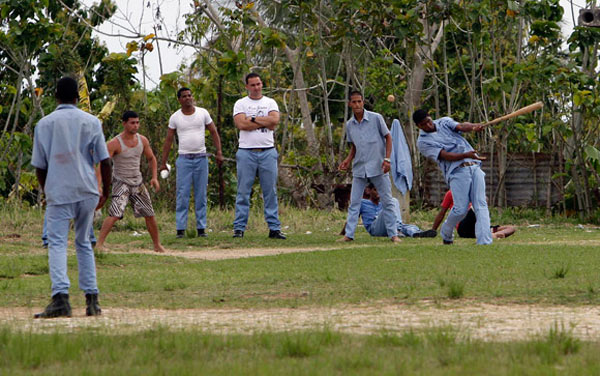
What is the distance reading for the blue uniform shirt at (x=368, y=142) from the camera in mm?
Answer: 13734

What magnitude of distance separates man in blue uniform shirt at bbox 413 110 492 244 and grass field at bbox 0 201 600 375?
1.77 ft

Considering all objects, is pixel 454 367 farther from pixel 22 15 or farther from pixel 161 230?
pixel 22 15

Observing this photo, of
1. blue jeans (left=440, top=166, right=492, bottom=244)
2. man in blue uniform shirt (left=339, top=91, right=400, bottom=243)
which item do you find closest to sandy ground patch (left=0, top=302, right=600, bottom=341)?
blue jeans (left=440, top=166, right=492, bottom=244)

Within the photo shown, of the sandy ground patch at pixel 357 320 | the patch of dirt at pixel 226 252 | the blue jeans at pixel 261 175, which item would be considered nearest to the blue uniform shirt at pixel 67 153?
the sandy ground patch at pixel 357 320

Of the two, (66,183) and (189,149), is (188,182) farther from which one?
(66,183)

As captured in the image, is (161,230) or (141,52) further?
(141,52)

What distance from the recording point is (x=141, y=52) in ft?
65.4

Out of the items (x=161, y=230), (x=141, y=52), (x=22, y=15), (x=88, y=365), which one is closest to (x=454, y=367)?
(x=88, y=365)

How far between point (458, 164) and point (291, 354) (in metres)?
7.43

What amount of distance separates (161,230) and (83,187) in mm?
9674

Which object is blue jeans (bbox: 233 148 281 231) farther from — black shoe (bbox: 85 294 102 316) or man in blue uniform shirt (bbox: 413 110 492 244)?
black shoe (bbox: 85 294 102 316)

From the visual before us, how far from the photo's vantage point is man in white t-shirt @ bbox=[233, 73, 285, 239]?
47.6 feet

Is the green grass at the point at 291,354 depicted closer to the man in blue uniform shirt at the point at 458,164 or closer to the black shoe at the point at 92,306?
the black shoe at the point at 92,306

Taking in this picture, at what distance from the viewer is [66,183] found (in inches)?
287
